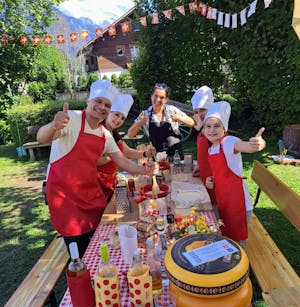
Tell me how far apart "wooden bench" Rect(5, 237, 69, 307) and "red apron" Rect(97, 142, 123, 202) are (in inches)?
28.5

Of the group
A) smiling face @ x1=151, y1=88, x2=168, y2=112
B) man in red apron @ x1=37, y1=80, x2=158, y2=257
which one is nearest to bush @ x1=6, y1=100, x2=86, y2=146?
smiling face @ x1=151, y1=88, x2=168, y2=112

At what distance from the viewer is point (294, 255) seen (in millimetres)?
3645

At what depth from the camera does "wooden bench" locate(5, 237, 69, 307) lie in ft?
7.34

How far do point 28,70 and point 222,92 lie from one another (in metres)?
8.11

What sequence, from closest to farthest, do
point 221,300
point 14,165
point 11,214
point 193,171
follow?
point 221,300
point 193,171
point 11,214
point 14,165

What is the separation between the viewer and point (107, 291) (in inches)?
51.7

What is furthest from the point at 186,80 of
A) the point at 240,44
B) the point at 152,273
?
the point at 152,273

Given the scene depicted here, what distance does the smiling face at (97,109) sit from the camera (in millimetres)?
2279

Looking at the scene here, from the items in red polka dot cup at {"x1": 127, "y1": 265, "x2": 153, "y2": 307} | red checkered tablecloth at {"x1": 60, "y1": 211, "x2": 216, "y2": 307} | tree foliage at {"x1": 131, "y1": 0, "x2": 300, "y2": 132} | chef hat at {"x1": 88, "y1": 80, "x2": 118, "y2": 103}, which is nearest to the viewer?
red polka dot cup at {"x1": 127, "y1": 265, "x2": 153, "y2": 307}

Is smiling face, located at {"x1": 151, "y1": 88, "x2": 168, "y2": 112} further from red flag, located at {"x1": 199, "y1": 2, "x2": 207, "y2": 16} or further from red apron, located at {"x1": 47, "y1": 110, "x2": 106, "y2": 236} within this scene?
red flag, located at {"x1": 199, "y1": 2, "x2": 207, "y2": 16}

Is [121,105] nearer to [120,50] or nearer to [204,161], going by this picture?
[204,161]

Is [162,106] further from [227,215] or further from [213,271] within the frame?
[213,271]

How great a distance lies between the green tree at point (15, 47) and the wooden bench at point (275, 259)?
36.5 ft

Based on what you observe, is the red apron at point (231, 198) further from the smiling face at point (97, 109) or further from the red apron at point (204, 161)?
the smiling face at point (97, 109)
